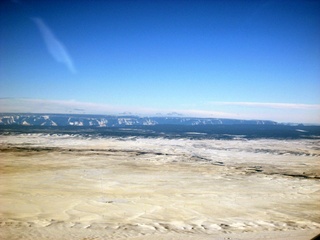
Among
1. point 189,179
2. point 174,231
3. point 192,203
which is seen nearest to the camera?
point 174,231

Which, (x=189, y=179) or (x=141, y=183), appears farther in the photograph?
(x=189, y=179)

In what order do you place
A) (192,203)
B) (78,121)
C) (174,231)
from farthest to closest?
(78,121) < (192,203) < (174,231)

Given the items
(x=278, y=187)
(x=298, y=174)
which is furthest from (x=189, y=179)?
(x=298, y=174)

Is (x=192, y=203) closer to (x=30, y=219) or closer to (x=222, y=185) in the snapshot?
(x=222, y=185)

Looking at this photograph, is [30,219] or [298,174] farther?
[298,174]

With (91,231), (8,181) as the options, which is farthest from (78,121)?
(91,231)

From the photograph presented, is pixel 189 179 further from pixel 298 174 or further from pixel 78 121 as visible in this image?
pixel 78 121

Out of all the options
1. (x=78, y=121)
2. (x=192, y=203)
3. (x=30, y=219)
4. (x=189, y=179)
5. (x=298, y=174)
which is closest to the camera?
(x=30, y=219)

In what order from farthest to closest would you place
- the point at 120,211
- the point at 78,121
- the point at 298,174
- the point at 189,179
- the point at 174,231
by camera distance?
the point at 78,121
the point at 298,174
the point at 189,179
the point at 120,211
the point at 174,231
